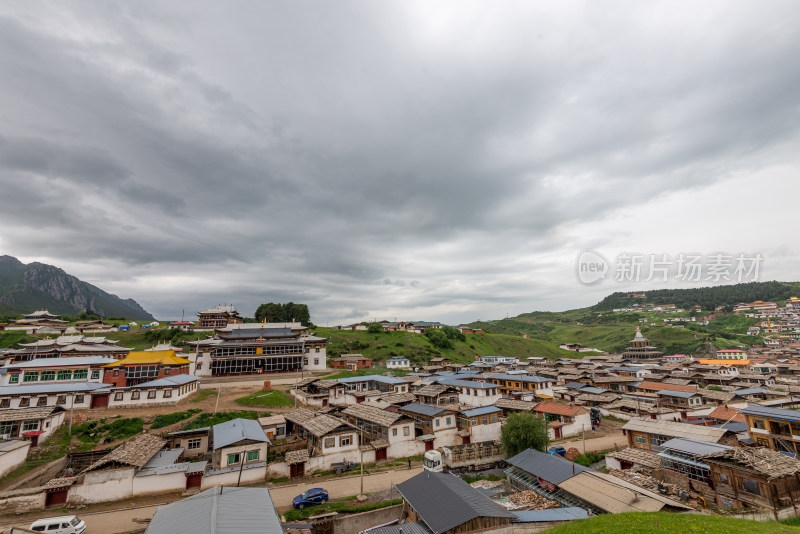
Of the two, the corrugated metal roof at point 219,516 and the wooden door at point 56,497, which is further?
the wooden door at point 56,497

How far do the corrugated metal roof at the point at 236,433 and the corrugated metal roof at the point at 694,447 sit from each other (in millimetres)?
36756

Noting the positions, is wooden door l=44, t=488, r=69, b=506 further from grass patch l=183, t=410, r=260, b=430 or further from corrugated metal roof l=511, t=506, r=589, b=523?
corrugated metal roof l=511, t=506, r=589, b=523

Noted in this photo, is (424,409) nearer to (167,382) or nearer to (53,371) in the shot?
(167,382)

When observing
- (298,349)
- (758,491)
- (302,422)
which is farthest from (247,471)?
(298,349)

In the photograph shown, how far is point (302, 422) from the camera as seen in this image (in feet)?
130

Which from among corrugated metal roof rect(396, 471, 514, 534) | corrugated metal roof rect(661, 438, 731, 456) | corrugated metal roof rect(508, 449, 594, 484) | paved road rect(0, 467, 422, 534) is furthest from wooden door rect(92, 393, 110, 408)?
corrugated metal roof rect(661, 438, 731, 456)

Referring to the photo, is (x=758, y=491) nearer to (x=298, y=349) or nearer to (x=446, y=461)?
(x=446, y=461)

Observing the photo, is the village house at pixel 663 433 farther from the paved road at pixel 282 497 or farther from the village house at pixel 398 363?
the village house at pixel 398 363

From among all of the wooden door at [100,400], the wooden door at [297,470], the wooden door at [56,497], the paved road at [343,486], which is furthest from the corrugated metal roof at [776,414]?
the wooden door at [100,400]

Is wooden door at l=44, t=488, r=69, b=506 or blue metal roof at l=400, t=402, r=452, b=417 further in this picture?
blue metal roof at l=400, t=402, r=452, b=417

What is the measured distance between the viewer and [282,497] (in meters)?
27.5

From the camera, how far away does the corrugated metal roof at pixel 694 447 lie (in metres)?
28.4

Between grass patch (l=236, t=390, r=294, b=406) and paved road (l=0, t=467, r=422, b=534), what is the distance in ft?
74.4

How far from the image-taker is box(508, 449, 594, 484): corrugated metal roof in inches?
1072
